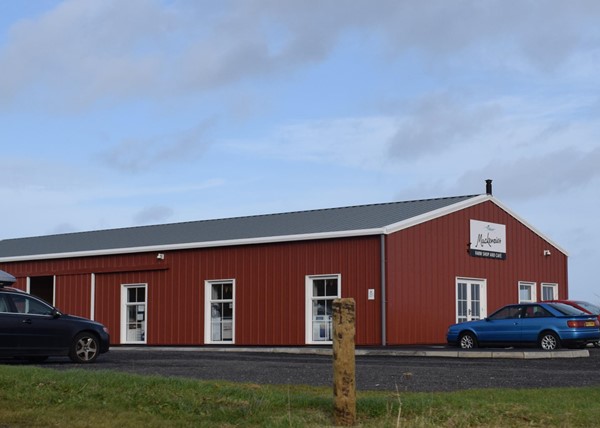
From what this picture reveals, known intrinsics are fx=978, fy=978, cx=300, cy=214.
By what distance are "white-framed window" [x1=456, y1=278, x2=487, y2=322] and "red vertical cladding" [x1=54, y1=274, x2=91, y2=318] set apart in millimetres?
13563

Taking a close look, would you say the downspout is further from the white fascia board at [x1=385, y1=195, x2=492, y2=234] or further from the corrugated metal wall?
the white fascia board at [x1=385, y1=195, x2=492, y2=234]

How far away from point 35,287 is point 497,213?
61.4 ft

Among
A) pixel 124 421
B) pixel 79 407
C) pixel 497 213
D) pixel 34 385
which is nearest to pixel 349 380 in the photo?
pixel 124 421

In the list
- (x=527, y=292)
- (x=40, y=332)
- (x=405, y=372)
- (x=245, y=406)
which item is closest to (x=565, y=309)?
(x=405, y=372)

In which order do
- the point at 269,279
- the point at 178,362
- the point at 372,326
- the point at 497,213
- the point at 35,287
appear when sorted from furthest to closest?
1. the point at 35,287
2. the point at 497,213
3. the point at 269,279
4. the point at 372,326
5. the point at 178,362

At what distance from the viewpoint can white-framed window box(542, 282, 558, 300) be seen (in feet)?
122

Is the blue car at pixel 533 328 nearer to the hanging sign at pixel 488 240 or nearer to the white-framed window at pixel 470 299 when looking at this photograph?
the white-framed window at pixel 470 299

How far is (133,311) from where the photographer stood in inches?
1374

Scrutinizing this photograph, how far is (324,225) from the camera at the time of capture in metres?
32.1

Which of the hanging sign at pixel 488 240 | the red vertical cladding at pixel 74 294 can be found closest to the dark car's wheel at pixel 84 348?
the hanging sign at pixel 488 240

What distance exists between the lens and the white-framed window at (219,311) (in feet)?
106

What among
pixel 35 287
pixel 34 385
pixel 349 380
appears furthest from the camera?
pixel 35 287

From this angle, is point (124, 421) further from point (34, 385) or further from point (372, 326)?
point (372, 326)

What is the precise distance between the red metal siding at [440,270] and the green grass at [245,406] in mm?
16584
